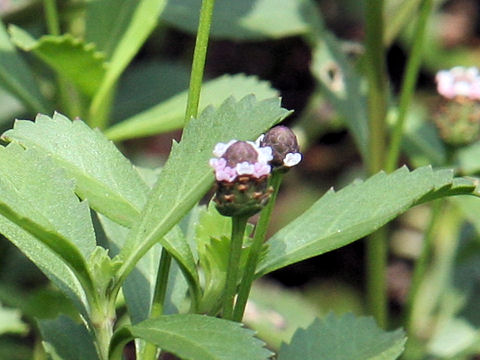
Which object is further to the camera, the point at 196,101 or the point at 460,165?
the point at 460,165

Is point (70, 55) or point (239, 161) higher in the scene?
point (70, 55)

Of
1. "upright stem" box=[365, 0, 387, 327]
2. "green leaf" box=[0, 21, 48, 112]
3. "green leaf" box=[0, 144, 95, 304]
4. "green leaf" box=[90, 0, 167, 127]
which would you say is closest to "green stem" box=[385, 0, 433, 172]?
"upright stem" box=[365, 0, 387, 327]

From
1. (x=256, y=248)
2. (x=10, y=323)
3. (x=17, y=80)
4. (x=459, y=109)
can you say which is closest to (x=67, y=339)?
(x=256, y=248)

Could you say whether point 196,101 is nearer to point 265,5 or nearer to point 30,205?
point 30,205

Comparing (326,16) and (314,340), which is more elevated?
(326,16)

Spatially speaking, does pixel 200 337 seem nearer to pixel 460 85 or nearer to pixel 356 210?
pixel 356 210

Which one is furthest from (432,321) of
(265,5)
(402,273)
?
(265,5)
